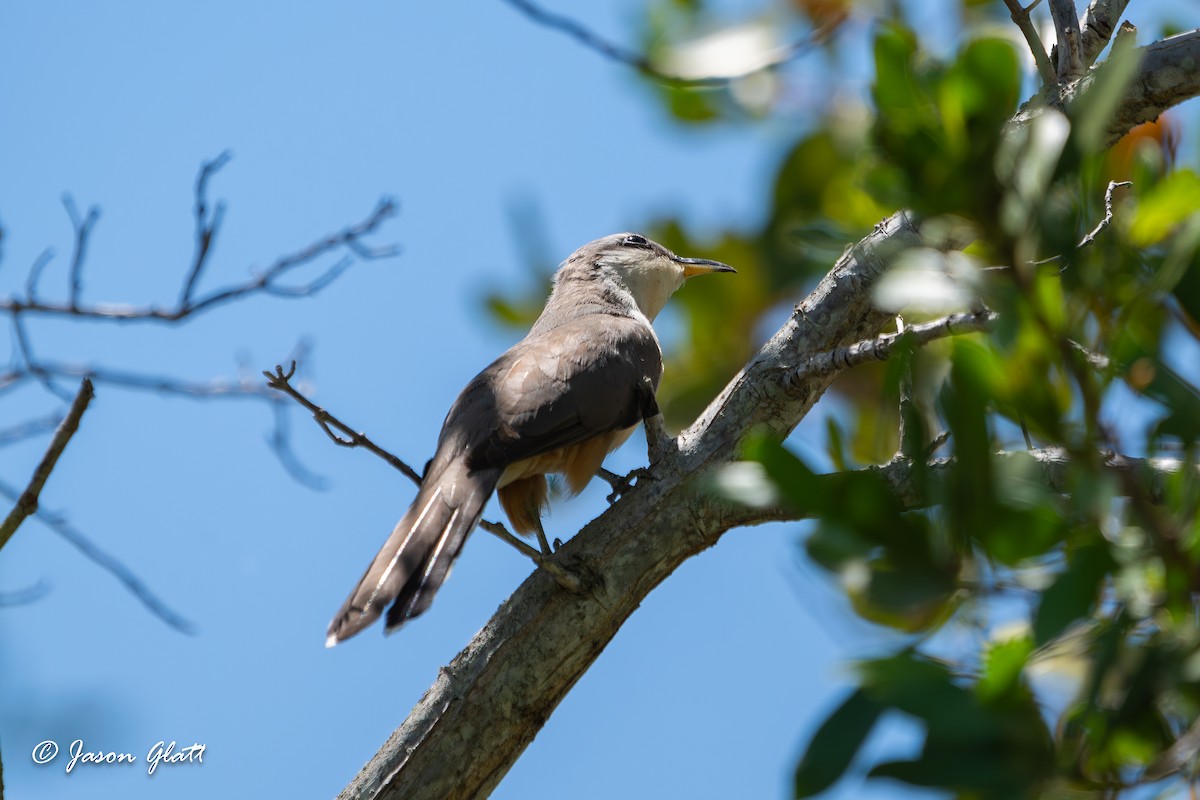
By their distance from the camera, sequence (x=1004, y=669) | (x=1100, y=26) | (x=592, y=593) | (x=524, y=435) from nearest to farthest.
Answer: (x=1004, y=669) < (x=592, y=593) < (x=1100, y=26) < (x=524, y=435)

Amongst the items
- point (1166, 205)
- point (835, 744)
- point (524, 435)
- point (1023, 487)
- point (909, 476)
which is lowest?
point (835, 744)

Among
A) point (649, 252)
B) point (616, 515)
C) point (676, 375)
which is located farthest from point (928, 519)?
point (649, 252)

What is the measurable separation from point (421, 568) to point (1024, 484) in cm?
246

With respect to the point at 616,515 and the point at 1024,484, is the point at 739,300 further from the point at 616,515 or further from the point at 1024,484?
the point at 1024,484

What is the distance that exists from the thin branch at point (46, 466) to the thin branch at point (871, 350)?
7.41 ft

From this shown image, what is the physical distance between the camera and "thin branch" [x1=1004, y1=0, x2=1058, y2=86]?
346cm

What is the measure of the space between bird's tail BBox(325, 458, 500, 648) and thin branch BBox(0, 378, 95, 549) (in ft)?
3.14

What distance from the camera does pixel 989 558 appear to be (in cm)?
155

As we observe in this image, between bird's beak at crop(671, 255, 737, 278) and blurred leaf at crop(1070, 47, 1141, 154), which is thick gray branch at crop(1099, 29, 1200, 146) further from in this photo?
blurred leaf at crop(1070, 47, 1141, 154)

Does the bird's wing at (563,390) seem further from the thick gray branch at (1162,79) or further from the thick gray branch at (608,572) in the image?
A: the thick gray branch at (1162,79)

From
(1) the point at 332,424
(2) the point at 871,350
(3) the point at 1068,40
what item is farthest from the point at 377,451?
(3) the point at 1068,40

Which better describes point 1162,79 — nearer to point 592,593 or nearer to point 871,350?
point 871,350

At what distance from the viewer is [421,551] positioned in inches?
146

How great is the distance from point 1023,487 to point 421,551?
2.51 m
